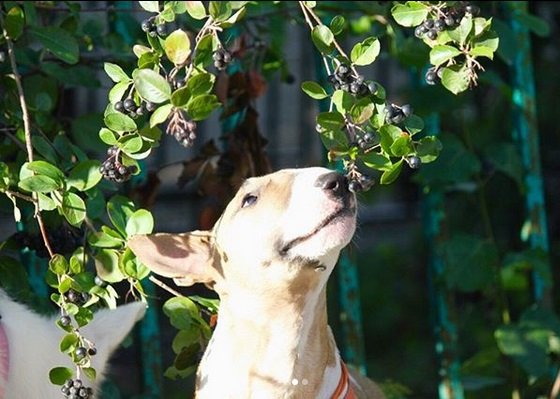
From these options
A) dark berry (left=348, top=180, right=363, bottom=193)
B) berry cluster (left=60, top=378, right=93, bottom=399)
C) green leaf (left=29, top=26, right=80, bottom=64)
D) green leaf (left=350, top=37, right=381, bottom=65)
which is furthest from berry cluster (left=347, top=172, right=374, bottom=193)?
green leaf (left=29, top=26, right=80, bottom=64)

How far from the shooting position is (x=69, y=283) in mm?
2414

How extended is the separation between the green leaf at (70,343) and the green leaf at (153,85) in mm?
482

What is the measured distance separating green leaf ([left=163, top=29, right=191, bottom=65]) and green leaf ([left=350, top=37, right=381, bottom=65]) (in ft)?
1.08

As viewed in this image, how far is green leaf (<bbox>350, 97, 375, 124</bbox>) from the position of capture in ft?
7.96

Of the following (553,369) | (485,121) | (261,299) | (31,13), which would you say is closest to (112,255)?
(261,299)

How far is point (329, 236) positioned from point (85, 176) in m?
0.52

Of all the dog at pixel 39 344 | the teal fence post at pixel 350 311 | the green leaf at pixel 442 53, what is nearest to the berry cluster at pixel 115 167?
the dog at pixel 39 344

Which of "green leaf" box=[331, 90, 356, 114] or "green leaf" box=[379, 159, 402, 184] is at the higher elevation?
"green leaf" box=[331, 90, 356, 114]

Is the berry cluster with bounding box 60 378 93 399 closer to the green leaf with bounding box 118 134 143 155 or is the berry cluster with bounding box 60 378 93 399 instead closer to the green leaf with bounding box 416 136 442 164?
the green leaf with bounding box 118 134 143 155

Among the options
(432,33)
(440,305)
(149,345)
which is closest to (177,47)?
(432,33)

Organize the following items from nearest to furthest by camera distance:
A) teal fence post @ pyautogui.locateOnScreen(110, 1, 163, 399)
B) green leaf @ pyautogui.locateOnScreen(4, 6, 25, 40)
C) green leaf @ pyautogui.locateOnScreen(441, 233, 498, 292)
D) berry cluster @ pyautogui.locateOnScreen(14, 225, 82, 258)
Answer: green leaf @ pyautogui.locateOnScreen(4, 6, 25, 40)
berry cluster @ pyautogui.locateOnScreen(14, 225, 82, 258)
teal fence post @ pyautogui.locateOnScreen(110, 1, 163, 399)
green leaf @ pyautogui.locateOnScreen(441, 233, 498, 292)

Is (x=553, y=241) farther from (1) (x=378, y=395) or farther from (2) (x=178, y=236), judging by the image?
(2) (x=178, y=236)

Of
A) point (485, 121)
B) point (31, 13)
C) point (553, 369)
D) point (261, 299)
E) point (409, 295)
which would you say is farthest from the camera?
point (409, 295)

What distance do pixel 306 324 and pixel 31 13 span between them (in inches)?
39.2
